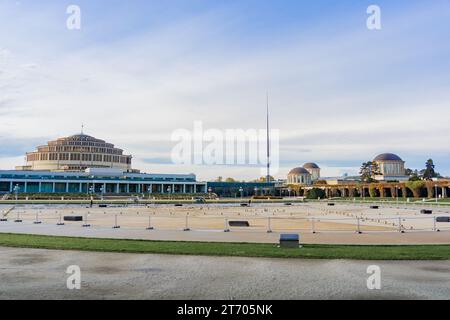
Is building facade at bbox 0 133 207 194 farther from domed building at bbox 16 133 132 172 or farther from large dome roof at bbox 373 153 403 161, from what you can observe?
large dome roof at bbox 373 153 403 161

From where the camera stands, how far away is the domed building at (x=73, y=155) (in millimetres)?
A: 172375

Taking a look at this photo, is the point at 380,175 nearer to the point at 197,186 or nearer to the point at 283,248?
the point at 197,186

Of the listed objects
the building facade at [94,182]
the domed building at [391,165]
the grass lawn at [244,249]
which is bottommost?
the grass lawn at [244,249]

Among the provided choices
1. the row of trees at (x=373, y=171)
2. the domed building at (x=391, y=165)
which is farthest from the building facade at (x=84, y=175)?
the domed building at (x=391, y=165)

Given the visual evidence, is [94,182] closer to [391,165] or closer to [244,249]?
[244,249]

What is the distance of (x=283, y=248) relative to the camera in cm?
1866

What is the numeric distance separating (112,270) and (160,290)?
3.57 metres

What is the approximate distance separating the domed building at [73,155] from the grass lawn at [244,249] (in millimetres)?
155972

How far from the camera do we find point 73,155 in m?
173

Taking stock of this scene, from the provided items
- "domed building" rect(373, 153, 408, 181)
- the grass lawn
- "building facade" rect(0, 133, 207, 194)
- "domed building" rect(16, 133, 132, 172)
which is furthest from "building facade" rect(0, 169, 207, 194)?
the grass lawn

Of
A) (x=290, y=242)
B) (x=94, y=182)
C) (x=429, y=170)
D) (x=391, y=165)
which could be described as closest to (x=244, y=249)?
(x=290, y=242)

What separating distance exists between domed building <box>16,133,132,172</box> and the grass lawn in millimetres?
155972

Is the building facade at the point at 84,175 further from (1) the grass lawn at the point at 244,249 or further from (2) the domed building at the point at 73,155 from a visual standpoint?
(1) the grass lawn at the point at 244,249

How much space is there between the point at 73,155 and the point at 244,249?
556ft
